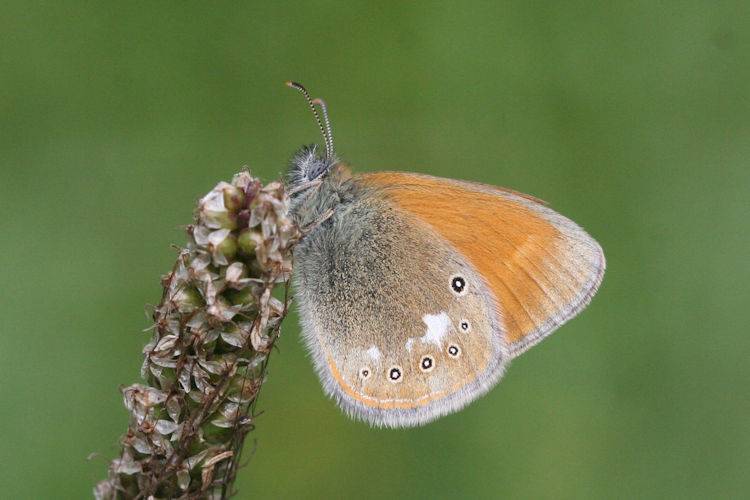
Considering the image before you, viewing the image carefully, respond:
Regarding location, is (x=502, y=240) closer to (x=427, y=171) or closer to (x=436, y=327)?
(x=436, y=327)

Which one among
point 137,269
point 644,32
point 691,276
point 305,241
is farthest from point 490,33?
point 137,269

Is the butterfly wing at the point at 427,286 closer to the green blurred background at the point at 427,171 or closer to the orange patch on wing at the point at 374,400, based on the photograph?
the orange patch on wing at the point at 374,400

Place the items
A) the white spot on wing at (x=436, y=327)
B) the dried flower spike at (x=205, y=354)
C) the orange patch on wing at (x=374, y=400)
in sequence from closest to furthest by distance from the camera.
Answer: the dried flower spike at (x=205, y=354) → the orange patch on wing at (x=374, y=400) → the white spot on wing at (x=436, y=327)

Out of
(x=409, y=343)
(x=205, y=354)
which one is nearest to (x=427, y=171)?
(x=409, y=343)

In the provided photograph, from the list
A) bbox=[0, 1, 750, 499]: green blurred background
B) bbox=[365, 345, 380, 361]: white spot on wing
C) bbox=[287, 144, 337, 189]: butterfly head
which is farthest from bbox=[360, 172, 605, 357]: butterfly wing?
bbox=[0, 1, 750, 499]: green blurred background

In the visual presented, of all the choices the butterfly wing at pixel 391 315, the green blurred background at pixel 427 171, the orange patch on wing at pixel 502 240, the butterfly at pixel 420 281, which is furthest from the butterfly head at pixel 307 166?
the green blurred background at pixel 427 171

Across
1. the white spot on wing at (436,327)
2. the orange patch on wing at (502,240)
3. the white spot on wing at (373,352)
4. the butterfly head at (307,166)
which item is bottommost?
the white spot on wing at (373,352)

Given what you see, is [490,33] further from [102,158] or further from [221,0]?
[102,158]
